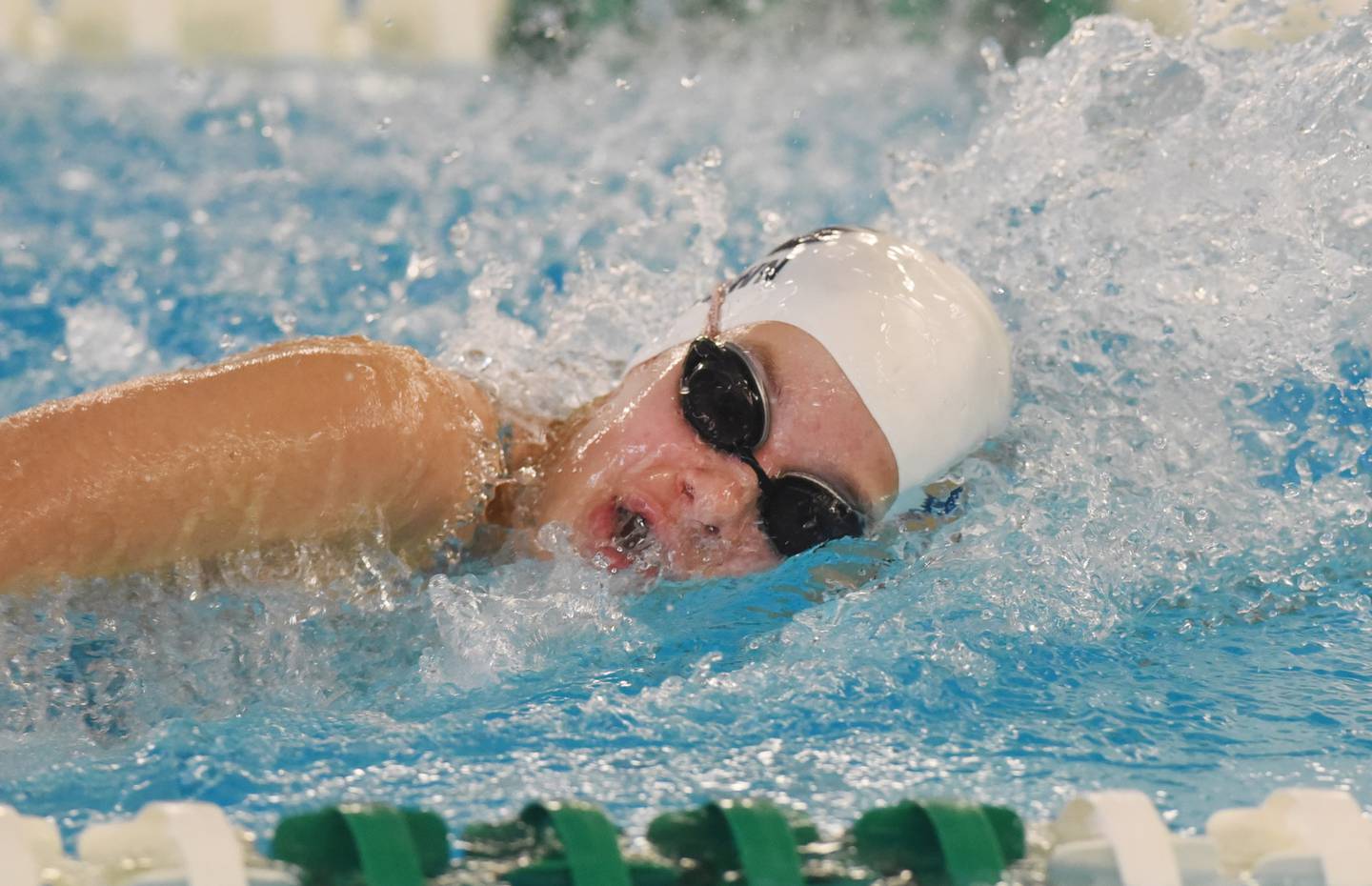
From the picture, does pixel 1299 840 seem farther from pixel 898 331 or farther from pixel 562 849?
pixel 898 331

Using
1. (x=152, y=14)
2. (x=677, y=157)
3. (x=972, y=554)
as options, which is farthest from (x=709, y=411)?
(x=152, y=14)

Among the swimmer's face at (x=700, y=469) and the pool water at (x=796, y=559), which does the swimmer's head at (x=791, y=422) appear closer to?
the swimmer's face at (x=700, y=469)

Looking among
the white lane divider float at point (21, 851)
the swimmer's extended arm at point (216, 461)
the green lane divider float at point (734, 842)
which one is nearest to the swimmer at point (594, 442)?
the swimmer's extended arm at point (216, 461)

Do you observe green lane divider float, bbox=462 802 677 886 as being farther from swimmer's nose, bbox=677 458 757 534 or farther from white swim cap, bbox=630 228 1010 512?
white swim cap, bbox=630 228 1010 512

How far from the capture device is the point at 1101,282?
2.93 metres

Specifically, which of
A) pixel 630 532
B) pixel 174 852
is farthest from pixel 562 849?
pixel 630 532

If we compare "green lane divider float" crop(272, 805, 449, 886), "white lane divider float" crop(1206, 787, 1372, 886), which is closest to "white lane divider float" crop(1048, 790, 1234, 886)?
"white lane divider float" crop(1206, 787, 1372, 886)

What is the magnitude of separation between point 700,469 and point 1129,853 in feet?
3.13

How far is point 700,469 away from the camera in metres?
2.04

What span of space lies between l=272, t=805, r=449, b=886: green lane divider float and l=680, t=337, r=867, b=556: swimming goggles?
0.93 m

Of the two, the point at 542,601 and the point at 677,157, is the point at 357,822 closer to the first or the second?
the point at 542,601

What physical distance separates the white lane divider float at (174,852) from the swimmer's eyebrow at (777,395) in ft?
3.61

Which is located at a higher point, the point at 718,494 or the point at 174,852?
the point at 718,494

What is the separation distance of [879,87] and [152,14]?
9.93 ft
